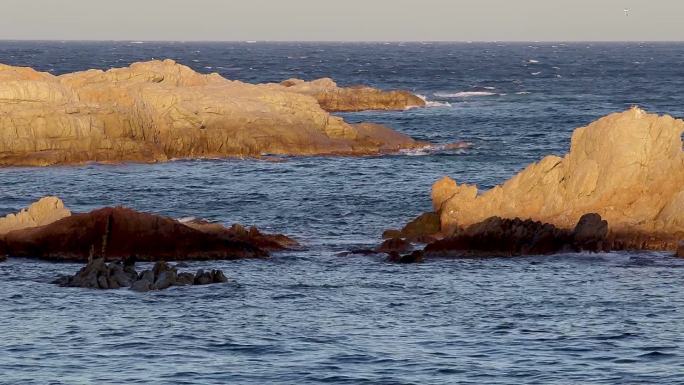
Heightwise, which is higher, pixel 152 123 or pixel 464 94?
pixel 152 123

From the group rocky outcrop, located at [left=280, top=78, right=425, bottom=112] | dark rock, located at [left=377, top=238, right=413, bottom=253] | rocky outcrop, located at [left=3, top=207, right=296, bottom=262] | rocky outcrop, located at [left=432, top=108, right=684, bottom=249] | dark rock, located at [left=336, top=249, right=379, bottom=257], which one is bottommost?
rocky outcrop, located at [left=280, top=78, right=425, bottom=112]

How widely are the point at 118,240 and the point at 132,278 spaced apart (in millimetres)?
3792

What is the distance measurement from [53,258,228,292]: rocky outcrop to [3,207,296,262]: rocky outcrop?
255 cm

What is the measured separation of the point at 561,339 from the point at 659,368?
3.39 m

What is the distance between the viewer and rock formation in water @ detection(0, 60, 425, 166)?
70.8 m

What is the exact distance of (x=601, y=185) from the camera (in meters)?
47.1

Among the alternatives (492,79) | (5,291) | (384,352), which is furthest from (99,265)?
(492,79)

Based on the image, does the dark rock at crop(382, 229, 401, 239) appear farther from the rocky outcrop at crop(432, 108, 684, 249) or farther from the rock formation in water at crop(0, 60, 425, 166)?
the rock formation in water at crop(0, 60, 425, 166)

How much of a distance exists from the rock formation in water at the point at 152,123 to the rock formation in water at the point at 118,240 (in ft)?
87.2

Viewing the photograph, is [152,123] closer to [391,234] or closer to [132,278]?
[391,234]

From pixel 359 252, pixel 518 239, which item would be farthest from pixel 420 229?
pixel 518 239

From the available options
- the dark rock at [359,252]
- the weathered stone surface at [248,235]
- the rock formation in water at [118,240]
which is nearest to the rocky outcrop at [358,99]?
the weathered stone surface at [248,235]

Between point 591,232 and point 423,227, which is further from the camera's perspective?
point 423,227

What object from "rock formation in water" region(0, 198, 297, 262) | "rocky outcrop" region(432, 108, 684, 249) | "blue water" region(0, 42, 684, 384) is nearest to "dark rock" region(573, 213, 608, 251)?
"blue water" region(0, 42, 684, 384)
